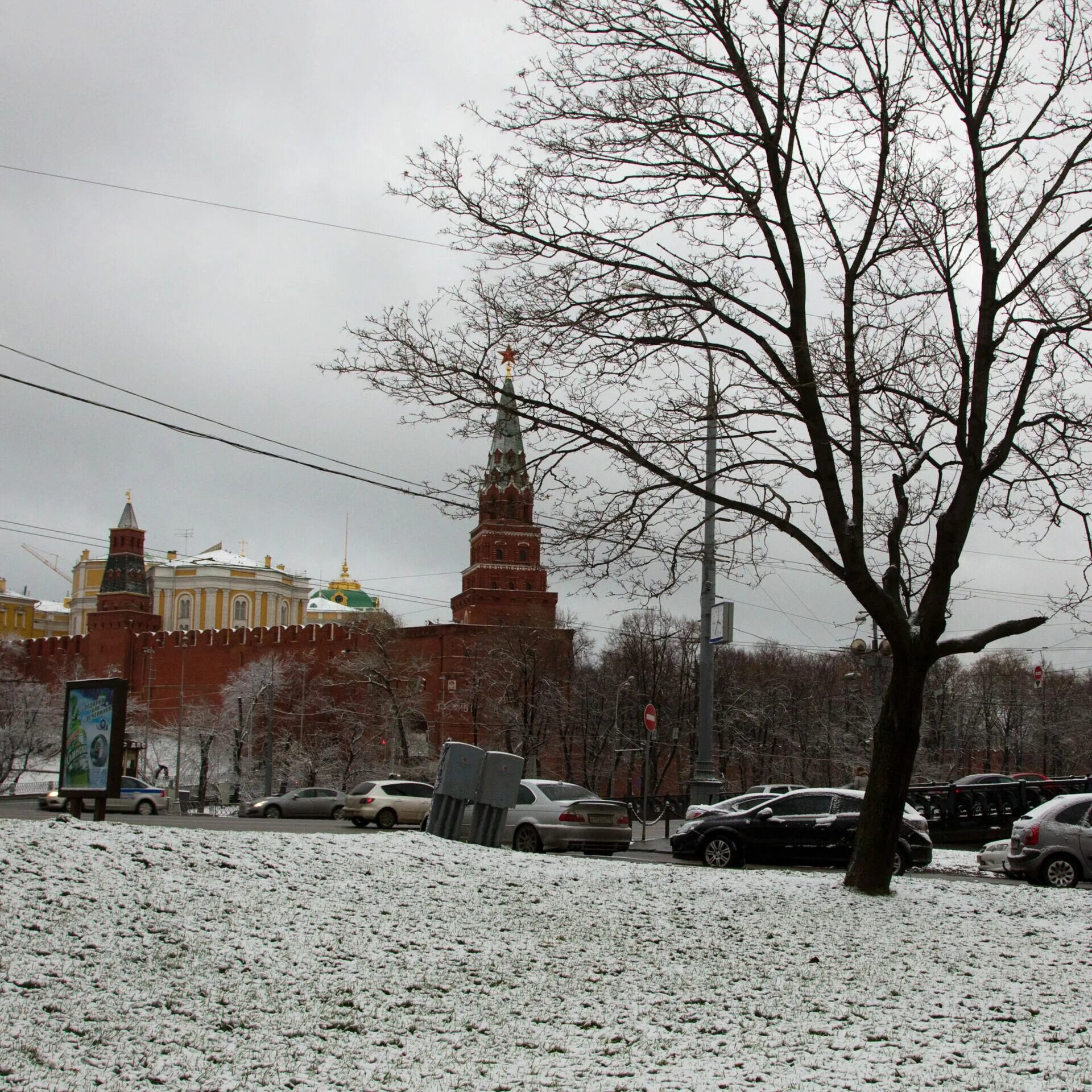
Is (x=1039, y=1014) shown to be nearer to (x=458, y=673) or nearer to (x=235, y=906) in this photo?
(x=235, y=906)

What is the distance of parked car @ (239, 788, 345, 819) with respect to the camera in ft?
125

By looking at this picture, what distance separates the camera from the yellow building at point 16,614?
141 m

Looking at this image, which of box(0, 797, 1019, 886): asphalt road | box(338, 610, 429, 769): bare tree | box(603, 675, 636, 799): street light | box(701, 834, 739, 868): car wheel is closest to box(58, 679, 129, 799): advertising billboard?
box(0, 797, 1019, 886): asphalt road

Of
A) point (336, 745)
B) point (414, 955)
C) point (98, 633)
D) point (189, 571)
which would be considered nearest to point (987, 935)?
point (414, 955)

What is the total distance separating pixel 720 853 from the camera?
1822 centimetres

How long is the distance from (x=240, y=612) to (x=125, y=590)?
17492 millimetres

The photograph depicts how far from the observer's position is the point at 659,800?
51.7 metres

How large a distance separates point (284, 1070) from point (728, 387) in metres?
8.10

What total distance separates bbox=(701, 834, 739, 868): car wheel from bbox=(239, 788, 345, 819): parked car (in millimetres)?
21651

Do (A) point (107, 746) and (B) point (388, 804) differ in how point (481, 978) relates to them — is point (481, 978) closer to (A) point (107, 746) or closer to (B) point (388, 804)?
(A) point (107, 746)

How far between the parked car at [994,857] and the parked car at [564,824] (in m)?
5.71

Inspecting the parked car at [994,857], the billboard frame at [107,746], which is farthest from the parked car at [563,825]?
the billboard frame at [107,746]

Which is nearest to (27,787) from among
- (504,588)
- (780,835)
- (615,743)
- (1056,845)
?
(504,588)

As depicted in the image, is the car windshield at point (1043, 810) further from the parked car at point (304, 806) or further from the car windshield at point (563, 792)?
the parked car at point (304, 806)
